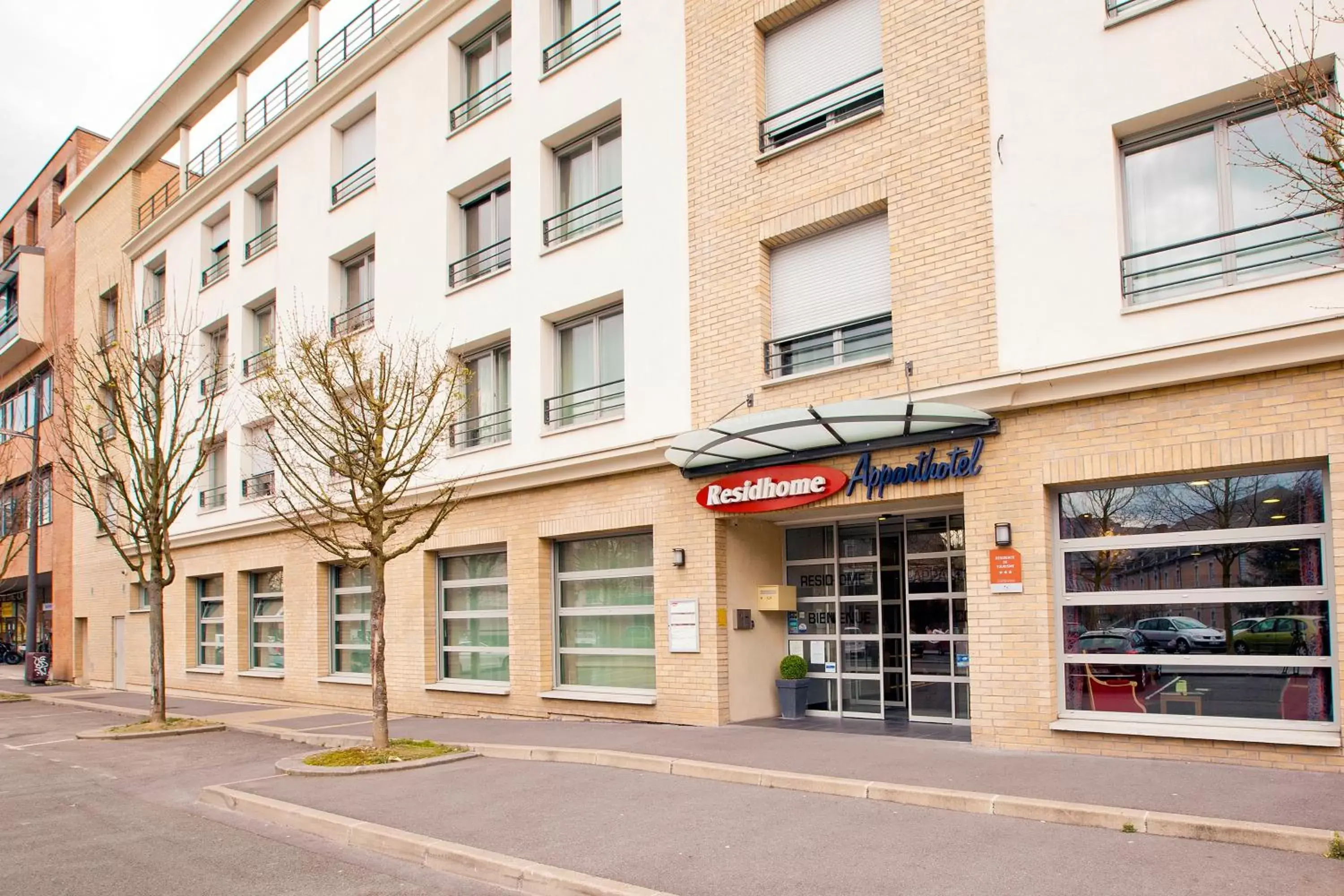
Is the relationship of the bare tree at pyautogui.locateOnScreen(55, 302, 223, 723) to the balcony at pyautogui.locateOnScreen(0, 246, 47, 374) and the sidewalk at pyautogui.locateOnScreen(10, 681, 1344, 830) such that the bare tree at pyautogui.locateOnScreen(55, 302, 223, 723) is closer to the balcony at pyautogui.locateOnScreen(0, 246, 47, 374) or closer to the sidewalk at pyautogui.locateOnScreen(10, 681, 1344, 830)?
the balcony at pyautogui.locateOnScreen(0, 246, 47, 374)

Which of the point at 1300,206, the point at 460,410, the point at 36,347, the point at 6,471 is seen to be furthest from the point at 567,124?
the point at 6,471

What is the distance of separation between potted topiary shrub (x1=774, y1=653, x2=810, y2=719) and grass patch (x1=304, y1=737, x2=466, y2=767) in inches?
161

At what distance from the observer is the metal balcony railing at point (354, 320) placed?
19328 mm

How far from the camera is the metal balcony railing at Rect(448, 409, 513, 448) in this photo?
16500 millimetres

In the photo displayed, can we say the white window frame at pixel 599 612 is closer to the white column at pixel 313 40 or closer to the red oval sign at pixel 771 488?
the red oval sign at pixel 771 488

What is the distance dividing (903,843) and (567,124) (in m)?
11.6

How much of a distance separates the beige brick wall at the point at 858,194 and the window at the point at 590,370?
1759mm

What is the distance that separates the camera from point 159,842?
861cm

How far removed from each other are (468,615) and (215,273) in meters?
13.1

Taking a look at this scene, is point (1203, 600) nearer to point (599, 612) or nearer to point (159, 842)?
point (599, 612)

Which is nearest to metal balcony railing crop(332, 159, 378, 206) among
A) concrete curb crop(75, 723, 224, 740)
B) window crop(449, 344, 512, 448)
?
window crop(449, 344, 512, 448)

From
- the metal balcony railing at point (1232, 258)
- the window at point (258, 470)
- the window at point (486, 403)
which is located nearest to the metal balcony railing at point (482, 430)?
the window at point (486, 403)

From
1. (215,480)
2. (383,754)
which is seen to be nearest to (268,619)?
(215,480)

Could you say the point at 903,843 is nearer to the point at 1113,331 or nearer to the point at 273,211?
the point at 1113,331
